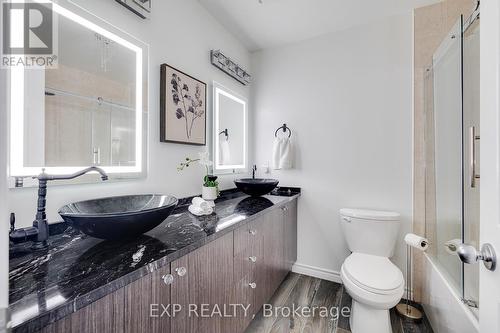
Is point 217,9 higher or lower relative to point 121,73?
higher

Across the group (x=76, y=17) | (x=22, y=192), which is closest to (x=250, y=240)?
(x=22, y=192)

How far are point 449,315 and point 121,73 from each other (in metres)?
2.42

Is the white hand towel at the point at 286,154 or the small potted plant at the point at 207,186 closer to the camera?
the small potted plant at the point at 207,186

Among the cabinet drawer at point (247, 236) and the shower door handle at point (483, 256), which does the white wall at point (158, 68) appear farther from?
the shower door handle at point (483, 256)

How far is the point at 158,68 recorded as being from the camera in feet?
4.86

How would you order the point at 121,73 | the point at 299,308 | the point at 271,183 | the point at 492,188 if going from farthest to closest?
1. the point at 271,183
2. the point at 299,308
3. the point at 121,73
4. the point at 492,188

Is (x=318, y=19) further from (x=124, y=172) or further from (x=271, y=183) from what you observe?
(x=124, y=172)

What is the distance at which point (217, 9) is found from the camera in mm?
1900

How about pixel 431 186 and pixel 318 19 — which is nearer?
pixel 431 186

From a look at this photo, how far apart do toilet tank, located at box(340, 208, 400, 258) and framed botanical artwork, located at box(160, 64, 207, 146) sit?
1.48 meters

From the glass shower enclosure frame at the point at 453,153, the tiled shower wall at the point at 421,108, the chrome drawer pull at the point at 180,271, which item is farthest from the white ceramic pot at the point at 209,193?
the tiled shower wall at the point at 421,108

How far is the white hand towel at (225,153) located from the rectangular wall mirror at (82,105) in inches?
33.1

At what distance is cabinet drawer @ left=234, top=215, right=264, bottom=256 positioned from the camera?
1.28 m

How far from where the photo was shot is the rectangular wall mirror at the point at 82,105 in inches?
36.1
